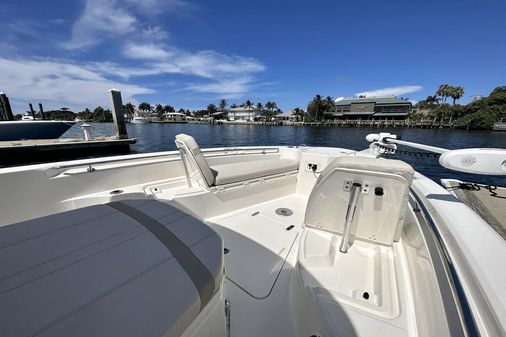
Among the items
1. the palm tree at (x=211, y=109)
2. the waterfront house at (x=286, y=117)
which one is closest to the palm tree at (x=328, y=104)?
the waterfront house at (x=286, y=117)

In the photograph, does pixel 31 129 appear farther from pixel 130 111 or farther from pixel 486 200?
pixel 130 111

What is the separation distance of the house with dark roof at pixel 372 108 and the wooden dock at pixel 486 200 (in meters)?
47.4

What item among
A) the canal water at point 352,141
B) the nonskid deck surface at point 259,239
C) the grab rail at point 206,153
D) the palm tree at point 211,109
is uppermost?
the palm tree at point 211,109

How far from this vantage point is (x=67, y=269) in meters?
0.57

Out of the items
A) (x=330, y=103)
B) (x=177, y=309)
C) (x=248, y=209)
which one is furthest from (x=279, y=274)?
(x=330, y=103)

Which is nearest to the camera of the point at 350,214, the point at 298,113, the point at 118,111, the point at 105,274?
the point at 105,274

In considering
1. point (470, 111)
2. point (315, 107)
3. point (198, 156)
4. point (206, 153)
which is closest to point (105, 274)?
point (198, 156)

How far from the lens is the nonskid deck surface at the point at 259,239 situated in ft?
5.39

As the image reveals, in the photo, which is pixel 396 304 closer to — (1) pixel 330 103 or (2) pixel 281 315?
(2) pixel 281 315

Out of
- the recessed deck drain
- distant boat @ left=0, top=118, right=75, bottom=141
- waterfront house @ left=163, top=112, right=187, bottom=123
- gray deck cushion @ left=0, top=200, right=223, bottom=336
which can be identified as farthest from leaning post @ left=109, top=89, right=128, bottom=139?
waterfront house @ left=163, top=112, right=187, bottom=123

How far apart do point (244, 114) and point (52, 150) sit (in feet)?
186

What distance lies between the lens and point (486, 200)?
6.00 ft

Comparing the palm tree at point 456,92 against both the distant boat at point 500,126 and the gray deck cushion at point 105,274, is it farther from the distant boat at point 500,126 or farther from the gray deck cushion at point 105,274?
the gray deck cushion at point 105,274

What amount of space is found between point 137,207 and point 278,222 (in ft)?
6.00
